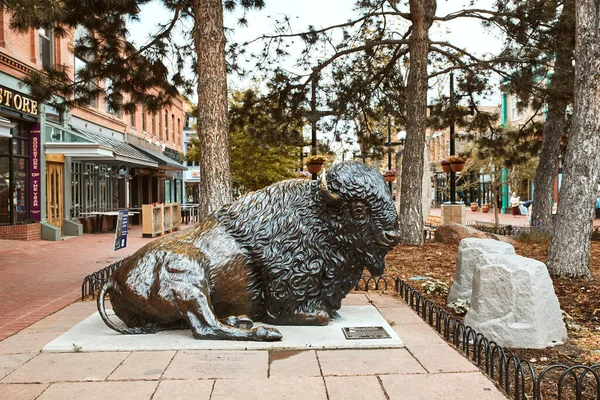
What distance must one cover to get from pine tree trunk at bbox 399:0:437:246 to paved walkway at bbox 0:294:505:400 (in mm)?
7911

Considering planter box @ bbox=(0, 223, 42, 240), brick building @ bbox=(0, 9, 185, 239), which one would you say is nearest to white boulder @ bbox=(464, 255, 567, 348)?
brick building @ bbox=(0, 9, 185, 239)

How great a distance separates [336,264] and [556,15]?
10.5 m

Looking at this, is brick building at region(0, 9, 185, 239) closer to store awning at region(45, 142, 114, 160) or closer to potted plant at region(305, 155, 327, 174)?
store awning at region(45, 142, 114, 160)

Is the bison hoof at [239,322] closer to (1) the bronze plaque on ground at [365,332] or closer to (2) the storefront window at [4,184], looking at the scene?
(1) the bronze plaque on ground at [365,332]

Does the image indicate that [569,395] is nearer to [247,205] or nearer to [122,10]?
[247,205]

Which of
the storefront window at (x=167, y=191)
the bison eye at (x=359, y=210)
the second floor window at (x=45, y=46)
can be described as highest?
the second floor window at (x=45, y=46)

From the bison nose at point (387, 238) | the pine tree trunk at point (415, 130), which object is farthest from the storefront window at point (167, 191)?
the bison nose at point (387, 238)

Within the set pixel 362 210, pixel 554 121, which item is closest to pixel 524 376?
pixel 362 210

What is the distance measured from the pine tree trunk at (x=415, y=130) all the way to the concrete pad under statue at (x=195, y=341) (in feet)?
25.3

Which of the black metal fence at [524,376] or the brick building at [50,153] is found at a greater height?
the brick building at [50,153]

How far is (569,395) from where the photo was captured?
142 inches

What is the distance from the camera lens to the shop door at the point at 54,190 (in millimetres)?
17453

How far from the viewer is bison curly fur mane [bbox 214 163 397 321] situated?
4.16 m

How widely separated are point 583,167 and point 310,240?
5.56 meters
